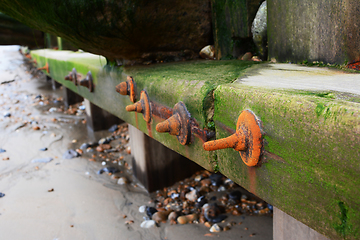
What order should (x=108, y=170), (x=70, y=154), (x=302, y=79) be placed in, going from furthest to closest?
1. (x=70, y=154)
2. (x=108, y=170)
3. (x=302, y=79)

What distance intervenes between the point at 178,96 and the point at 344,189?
0.95 m

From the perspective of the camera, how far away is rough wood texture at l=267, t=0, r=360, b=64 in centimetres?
135

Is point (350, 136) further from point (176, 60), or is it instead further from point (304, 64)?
point (176, 60)

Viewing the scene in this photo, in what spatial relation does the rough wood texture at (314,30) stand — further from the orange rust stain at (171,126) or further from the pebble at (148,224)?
the pebble at (148,224)

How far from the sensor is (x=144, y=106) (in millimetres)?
1944

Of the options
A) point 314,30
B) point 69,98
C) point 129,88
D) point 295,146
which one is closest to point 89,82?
point 129,88

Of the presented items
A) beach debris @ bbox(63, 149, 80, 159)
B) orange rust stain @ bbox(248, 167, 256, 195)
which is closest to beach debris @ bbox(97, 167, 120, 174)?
beach debris @ bbox(63, 149, 80, 159)

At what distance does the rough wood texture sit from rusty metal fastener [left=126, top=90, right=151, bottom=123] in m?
0.88

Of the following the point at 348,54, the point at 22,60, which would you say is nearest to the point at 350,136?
the point at 348,54

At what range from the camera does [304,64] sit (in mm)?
1578

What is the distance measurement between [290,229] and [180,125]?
732 mm

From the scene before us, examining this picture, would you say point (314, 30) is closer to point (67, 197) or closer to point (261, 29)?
point (261, 29)

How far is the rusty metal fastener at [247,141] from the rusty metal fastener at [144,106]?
0.94 metres

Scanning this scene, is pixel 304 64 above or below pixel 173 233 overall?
above
